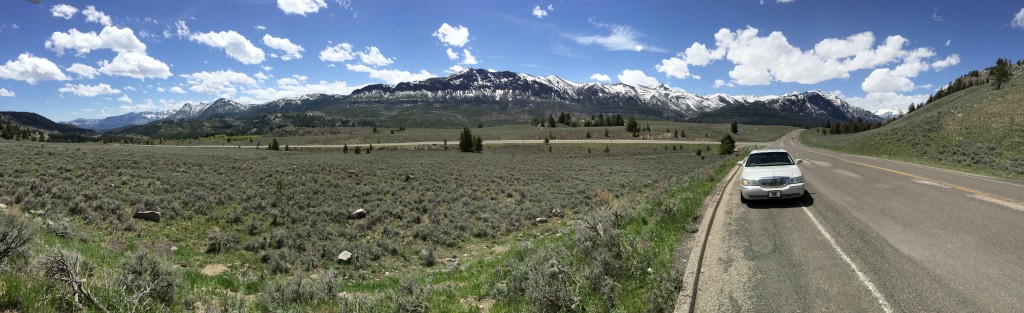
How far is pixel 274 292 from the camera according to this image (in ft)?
25.1

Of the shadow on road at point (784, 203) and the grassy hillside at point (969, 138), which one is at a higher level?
the grassy hillside at point (969, 138)

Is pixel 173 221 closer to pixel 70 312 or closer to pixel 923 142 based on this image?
pixel 70 312

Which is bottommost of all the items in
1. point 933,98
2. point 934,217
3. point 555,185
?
point 555,185

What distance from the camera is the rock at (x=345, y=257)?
46.7 feet

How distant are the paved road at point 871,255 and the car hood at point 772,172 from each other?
3.32 ft

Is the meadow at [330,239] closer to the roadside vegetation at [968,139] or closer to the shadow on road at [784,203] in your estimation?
the shadow on road at [784,203]

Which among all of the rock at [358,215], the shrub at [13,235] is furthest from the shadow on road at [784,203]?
the shrub at [13,235]

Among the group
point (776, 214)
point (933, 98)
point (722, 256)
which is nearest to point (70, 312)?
point (722, 256)

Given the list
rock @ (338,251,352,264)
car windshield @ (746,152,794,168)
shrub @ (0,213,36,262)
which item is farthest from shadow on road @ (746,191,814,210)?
shrub @ (0,213,36,262)

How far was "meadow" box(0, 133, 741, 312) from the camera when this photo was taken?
6.68 meters

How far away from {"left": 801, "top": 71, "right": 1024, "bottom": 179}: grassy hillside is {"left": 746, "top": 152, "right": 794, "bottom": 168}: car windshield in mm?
20067

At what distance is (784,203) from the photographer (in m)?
13.8

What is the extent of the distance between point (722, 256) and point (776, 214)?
15.9 feet

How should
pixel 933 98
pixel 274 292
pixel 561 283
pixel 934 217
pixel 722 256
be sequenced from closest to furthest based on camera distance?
pixel 561 283 < pixel 274 292 < pixel 722 256 < pixel 934 217 < pixel 933 98
